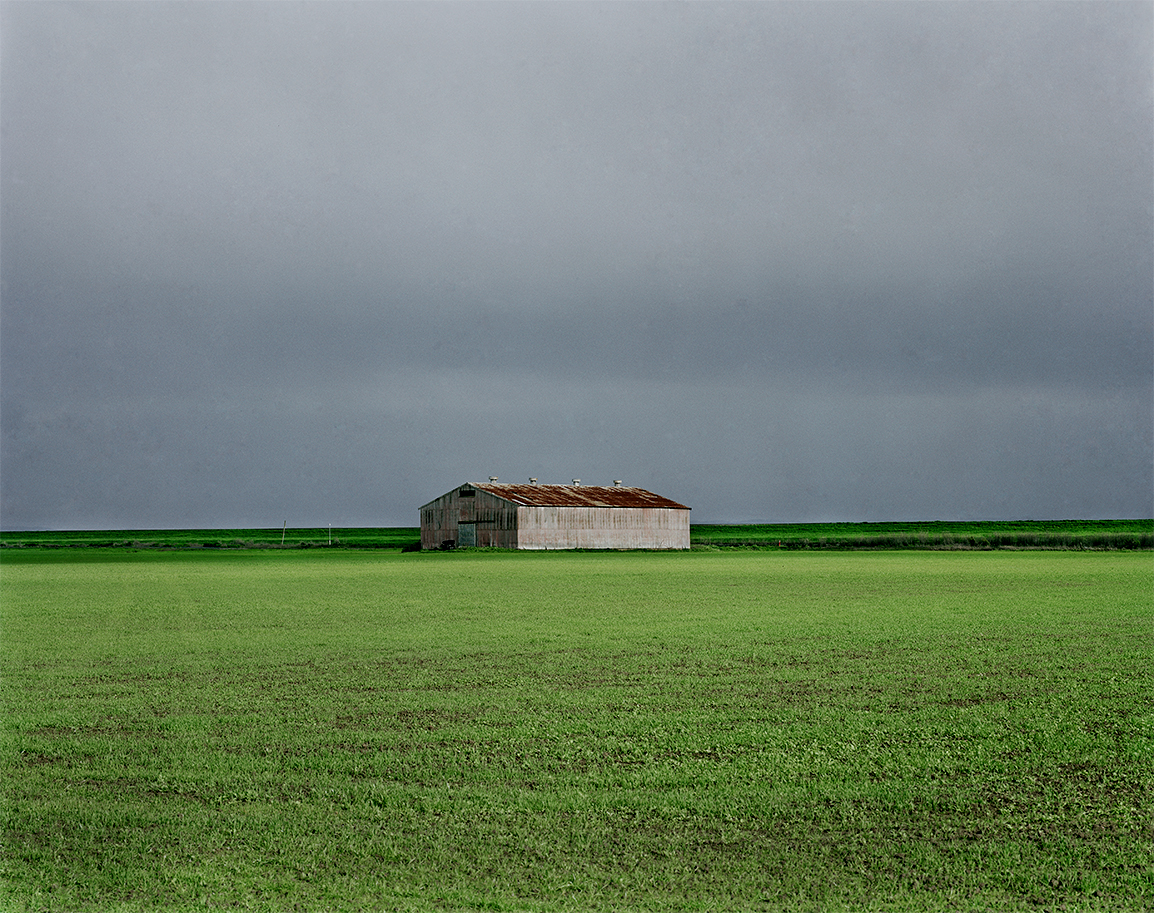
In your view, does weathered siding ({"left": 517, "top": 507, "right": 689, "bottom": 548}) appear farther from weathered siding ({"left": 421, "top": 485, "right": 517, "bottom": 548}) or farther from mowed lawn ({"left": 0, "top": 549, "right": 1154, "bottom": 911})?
mowed lawn ({"left": 0, "top": 549, "right": 1154, "bottom": 911})

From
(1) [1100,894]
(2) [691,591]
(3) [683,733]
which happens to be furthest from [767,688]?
(2) [691,591]

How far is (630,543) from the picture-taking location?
81.4m

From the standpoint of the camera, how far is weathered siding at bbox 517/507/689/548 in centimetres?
7562

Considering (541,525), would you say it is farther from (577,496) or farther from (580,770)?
(580,770)

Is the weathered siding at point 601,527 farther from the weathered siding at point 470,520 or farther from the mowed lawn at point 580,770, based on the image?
the mowed lawn at point 580,770

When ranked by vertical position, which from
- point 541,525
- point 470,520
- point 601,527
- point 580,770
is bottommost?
point 580,770

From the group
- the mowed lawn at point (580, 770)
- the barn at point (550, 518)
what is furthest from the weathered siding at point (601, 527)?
the mowed lawn at point (580, 770)

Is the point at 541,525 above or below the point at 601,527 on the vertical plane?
above

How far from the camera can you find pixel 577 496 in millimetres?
81812

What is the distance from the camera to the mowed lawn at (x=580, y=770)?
20.2ft

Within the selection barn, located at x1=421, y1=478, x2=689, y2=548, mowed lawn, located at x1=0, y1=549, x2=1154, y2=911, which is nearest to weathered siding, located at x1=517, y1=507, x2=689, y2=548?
barn, located at x1=421, y1=478, x2=689, y2=548

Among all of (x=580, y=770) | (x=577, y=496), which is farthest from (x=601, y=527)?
(x=580, y=770)

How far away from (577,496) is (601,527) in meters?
3.53

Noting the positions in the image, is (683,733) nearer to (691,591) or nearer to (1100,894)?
(1100,894)
